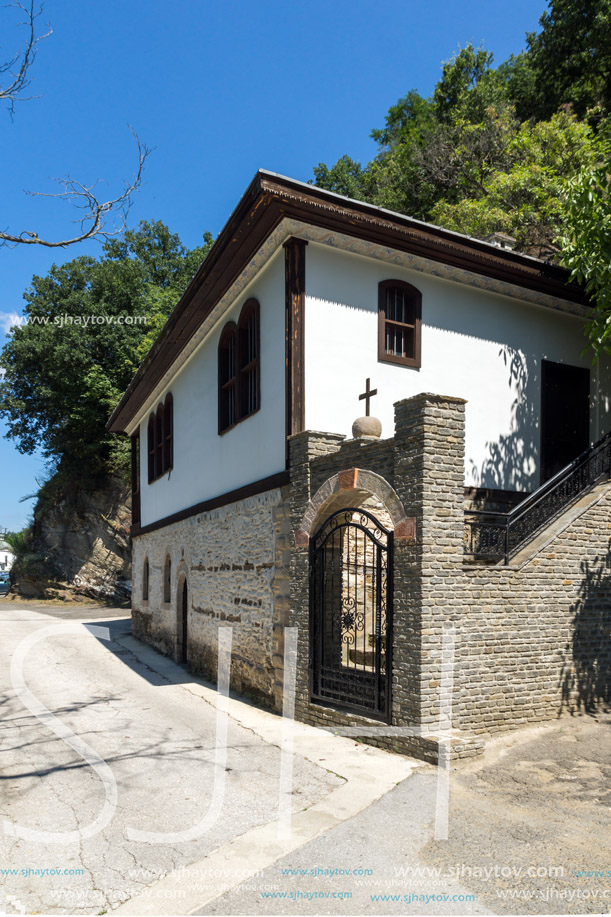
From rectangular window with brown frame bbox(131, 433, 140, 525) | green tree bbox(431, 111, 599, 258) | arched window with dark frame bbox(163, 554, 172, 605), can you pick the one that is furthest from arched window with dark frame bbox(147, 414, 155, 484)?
green tree bbox(431, 111, 599, 258)

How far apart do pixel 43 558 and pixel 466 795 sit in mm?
31225

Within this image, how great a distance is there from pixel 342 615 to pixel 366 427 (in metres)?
2.31

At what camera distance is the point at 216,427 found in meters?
13.0

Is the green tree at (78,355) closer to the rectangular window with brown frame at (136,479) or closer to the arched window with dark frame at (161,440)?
the rectangular window with brown frame at (136,479)

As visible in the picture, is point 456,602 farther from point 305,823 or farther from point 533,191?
point 533,191

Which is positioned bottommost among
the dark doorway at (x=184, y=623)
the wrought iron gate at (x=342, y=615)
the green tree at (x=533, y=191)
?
the dark doorway at (x=184, y=623)

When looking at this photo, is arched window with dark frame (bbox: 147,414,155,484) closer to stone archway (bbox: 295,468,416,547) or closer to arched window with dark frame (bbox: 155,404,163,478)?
arched window with dark frame (bbox: 155,404,163,478)

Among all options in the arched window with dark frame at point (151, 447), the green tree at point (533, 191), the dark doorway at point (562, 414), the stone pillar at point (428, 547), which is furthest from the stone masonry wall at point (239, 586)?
the green tree at point (533, 191)

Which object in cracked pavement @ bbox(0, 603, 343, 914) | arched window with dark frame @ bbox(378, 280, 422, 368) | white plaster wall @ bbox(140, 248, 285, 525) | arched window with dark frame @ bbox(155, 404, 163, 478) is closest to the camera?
cracked pavement @ bbox(0, 603, 343, 914)

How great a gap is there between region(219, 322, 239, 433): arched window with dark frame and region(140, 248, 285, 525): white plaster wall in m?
0.24

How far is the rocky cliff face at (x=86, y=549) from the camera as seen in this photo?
31828mm

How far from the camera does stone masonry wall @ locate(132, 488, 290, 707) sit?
→ 971 centimetres

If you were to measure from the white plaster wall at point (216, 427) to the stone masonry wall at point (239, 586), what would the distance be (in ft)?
1.72

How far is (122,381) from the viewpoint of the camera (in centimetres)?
3175
